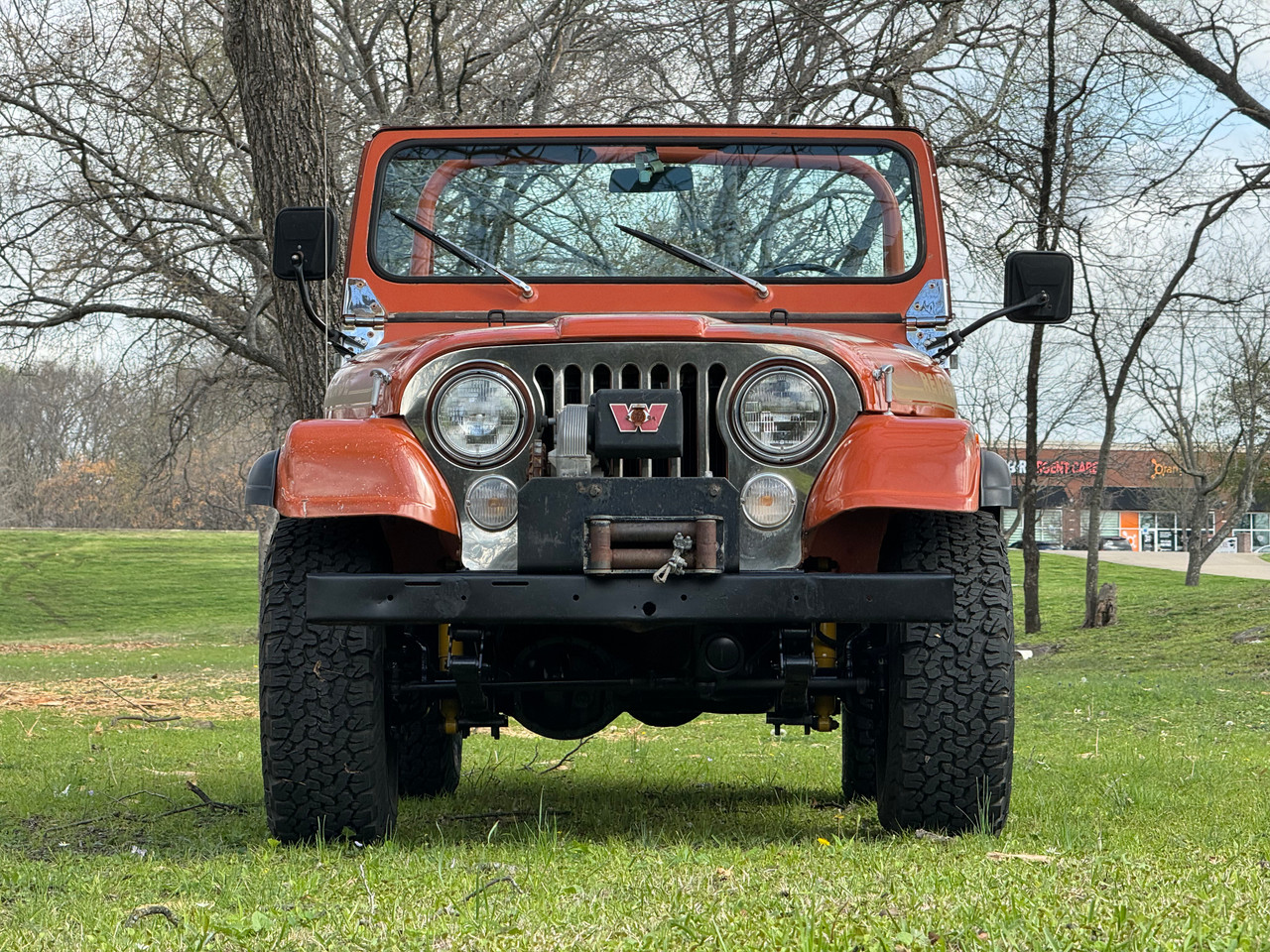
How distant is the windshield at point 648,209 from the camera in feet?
16.3

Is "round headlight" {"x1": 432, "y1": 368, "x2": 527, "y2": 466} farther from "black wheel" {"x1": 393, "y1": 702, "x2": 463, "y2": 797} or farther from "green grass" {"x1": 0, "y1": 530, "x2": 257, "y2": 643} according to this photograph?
"green grass" {"x1": 0, "y1": 530, "x2": 257, "y2": 643}

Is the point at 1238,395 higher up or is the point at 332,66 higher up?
the point at 332,66

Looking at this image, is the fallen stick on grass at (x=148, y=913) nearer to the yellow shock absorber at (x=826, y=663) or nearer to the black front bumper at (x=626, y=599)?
the black front bumper at (x=626, y=599)

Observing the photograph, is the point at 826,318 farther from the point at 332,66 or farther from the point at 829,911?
the point at 332,66

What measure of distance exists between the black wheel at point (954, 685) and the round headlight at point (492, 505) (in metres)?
1.07

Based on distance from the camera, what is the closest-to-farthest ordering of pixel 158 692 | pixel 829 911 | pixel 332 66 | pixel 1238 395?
1. pixel 829 911
2. pixel 158 692
3. pixel 332 66
4. pixel 1238 395

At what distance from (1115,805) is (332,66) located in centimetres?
1604

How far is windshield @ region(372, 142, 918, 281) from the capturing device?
4.96m

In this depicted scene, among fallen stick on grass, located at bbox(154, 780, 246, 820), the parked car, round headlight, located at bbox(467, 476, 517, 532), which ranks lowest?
the parked car

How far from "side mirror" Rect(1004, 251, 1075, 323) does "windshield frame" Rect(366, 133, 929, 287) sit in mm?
409

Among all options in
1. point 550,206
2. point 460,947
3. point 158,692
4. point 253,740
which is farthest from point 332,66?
point 460,947

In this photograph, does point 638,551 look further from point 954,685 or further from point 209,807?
point 209,807

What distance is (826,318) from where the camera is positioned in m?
4.86

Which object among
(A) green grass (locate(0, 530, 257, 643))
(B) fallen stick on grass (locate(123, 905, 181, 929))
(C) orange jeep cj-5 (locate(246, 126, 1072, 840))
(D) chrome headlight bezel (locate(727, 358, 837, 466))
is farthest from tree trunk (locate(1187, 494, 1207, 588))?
(B) fallen stick on grass (locate(123, 905, 181, 929))
